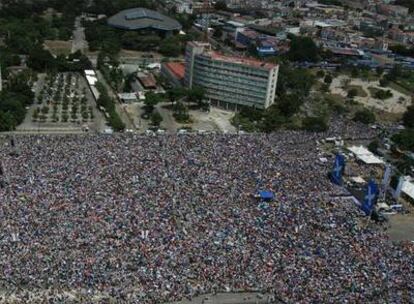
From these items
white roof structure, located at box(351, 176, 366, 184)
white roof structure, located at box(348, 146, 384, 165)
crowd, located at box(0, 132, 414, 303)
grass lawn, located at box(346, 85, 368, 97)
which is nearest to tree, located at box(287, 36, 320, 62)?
grass lawn, located at box(346, 85, 368, 97)

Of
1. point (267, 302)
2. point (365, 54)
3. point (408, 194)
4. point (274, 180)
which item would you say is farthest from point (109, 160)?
point (365, 54)

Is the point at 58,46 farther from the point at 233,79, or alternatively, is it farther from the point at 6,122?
the point at 6,122

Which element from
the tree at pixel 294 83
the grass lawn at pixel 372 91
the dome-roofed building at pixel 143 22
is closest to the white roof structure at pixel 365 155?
the tree at pixel 294 83

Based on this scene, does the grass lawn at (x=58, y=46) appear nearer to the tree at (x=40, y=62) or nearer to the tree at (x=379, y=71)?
the tree at (x=40, y=62)

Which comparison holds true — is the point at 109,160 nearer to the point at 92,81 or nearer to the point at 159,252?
the point at 159,252

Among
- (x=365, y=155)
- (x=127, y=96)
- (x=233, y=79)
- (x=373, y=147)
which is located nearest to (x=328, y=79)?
(x=233, y=79)
